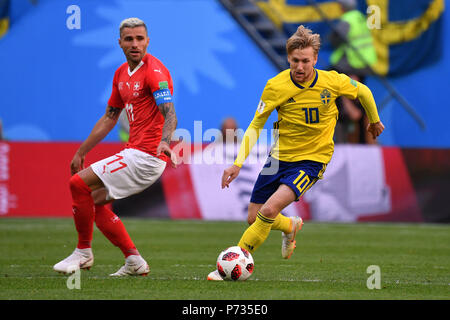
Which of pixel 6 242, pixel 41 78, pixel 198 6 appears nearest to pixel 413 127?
pixel 198 6

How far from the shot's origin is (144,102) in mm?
7289

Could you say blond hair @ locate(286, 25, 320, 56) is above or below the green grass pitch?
above

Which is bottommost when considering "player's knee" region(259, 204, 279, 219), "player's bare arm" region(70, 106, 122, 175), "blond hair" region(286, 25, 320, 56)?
"player's knee" region(259, 204, 279, 219)

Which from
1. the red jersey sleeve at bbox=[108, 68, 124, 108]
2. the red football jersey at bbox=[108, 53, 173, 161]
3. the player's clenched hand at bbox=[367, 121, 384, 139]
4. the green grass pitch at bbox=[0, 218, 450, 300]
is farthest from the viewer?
the player's clenched hand at bbox=[367, 121, 384, 139]

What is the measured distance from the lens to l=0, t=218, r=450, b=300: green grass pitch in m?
6.34

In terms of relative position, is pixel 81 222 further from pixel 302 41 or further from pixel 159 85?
pixel 302 41

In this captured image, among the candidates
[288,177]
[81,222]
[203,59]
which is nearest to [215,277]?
[288,177]

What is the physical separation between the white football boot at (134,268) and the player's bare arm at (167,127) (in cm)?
107

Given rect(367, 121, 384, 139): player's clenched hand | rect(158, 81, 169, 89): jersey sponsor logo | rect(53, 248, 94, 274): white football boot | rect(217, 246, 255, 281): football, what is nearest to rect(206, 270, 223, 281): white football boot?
rect(217, 246, 255, 281): football

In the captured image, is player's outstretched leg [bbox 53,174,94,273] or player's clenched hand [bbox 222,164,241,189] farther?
player's outstretched leg [bbox 53,174,94,273]

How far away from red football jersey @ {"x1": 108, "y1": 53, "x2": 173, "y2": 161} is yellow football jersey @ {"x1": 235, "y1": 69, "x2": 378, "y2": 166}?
34.4 inches

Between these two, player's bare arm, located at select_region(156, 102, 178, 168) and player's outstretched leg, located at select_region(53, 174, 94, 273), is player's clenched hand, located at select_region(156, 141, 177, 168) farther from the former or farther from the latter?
player's outstretched leg, located at select_region(53, 174, 94, 273)

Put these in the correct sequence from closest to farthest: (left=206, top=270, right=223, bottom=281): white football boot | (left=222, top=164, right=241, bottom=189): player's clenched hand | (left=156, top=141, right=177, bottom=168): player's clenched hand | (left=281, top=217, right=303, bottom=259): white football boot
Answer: (left=156, top=141, right=177, bottom=168): player's clenched hand → (left=222, top=164, right=241, bottom=189): player's clenched hand → (left=206, top=270, right=223, bottom=281): white football boot → (left=281, top=217, right=303, bottom=259): white football boot
